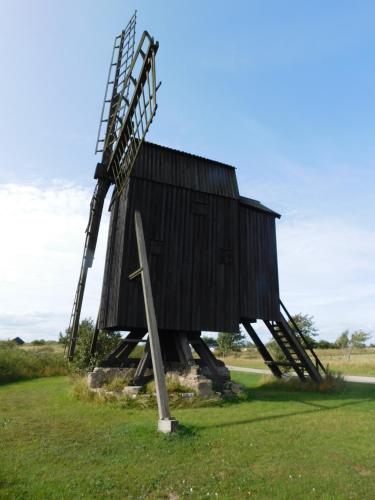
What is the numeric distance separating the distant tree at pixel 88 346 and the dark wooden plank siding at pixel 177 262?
6365 mm

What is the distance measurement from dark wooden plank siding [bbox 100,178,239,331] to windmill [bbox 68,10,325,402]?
0.04 meters

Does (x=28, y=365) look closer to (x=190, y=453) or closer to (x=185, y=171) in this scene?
(x=185, y=171)

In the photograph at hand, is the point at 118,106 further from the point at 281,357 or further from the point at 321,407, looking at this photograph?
the point at 281,357

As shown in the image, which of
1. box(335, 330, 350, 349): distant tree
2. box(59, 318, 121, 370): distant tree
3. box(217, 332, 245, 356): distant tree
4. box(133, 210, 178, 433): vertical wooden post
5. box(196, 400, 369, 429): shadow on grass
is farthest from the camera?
box(335, 330, 350, 349): distant tree

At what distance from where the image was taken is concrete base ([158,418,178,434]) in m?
8.26

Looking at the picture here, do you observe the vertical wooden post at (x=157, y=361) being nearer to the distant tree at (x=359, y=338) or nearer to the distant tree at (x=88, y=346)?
the distant tree at (x=88, y=346)

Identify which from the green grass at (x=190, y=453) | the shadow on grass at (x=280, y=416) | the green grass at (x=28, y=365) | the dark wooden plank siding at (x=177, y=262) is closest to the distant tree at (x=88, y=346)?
the green grass at (x=28, y=365)

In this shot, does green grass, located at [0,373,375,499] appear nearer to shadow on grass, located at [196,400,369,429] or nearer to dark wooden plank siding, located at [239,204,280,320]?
shadow on grass, located at [196,400,369,429]

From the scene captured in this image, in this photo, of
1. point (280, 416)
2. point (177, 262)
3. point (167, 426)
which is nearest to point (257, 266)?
point (177, 262)

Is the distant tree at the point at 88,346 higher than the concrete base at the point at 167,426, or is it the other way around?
the distant tree at the point at 88,346

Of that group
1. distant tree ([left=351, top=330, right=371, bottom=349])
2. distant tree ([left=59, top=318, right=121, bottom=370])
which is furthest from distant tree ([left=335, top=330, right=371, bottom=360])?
distant tree ([left=59, top=318, right=121, bottom=370])

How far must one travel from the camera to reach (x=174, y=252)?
49.5 feet

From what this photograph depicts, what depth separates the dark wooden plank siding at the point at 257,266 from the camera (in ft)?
55.3

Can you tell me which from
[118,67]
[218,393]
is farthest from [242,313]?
[118,67]
